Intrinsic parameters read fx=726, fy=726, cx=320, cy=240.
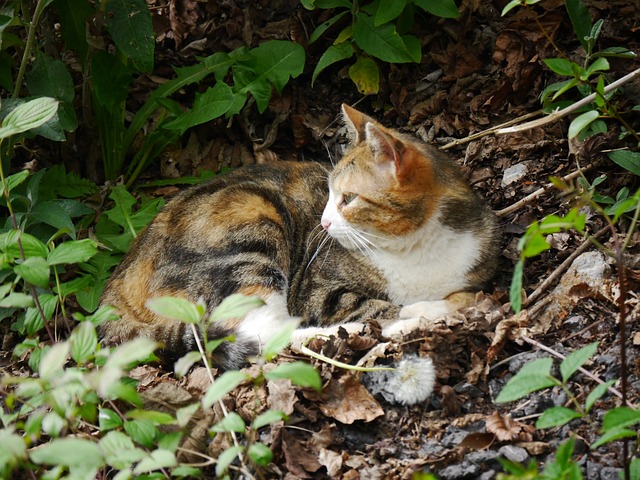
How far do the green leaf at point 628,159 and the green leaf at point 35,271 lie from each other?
9.61 feet

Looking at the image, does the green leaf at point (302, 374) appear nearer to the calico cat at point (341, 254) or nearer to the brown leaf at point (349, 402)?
the brown leaf at point (349, 402)

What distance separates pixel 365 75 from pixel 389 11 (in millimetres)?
585

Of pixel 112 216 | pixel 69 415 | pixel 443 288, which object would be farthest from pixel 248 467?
pixel 112 216

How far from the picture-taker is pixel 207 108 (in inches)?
195

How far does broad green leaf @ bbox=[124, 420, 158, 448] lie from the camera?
259 cm

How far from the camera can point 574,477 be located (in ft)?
7.35

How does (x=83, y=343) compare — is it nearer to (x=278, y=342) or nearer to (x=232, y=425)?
(x=232, y=425)

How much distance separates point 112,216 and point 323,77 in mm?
1995

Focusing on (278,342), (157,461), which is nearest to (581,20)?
(278,342)

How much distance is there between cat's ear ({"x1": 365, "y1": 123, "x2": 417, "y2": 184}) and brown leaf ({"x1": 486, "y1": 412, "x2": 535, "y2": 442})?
147 cm

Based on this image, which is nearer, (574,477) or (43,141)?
(574,477)

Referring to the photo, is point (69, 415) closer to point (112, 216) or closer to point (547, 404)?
point (547, 404)

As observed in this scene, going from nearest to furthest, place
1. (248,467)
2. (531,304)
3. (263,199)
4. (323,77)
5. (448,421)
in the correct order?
1. (248,467)
2. (448,421)
3. (531,304)
4. (263,199)
5. (323,77)

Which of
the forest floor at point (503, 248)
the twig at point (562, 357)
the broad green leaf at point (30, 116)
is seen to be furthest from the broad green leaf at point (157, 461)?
the twig at point (562, 357)
